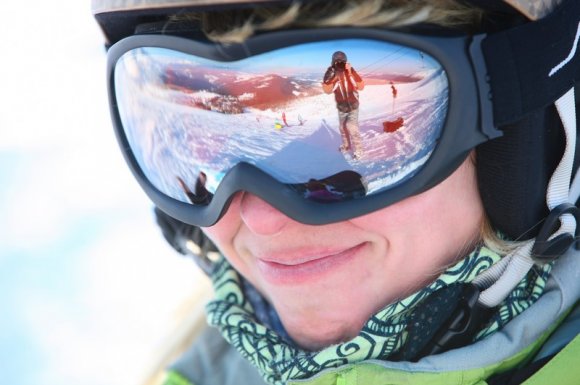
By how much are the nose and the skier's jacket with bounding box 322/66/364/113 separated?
0.87 ft

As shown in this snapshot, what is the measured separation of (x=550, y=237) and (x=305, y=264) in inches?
19.4

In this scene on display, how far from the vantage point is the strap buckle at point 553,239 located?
5.72 ft

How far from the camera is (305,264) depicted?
179cm

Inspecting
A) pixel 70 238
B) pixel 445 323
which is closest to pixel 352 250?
pixel 445 323

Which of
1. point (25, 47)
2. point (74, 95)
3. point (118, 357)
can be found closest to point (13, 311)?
point (118, 357)

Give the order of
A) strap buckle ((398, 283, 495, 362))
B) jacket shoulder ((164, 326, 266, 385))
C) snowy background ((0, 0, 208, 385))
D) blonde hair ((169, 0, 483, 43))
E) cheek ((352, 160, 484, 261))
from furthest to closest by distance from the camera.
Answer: snowy background ((0, 0, 208, 385)) < jacket shoulder ((164, 326, 266, 385)) < strap buckle ((398, 283, 495, 362)) < cheek ((352, 160, 484, 261)) < blonde hair ((169, 0, 483, 43))

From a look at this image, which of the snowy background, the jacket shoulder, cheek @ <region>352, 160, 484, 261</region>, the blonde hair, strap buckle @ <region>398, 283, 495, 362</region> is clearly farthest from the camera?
the snowy background

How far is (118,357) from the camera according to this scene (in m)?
4.19

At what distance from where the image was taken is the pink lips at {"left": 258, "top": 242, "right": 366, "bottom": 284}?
1769 millimetres

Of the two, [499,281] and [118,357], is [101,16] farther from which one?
[118,357]

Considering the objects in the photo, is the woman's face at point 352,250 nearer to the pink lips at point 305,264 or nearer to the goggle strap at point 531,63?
the pink lips at point 305,264

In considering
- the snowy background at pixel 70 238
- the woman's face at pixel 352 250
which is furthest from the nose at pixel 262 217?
the snowy background at pixel 70 238

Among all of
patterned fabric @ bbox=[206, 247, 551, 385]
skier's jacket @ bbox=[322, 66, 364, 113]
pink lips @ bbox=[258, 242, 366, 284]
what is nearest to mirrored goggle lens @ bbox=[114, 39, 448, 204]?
skier's jacket @ bbox=[322, 66, 364, 113]

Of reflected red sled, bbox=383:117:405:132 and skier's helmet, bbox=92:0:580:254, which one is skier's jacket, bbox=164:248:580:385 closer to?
skier's helmet, bbox=92:0:580:254
